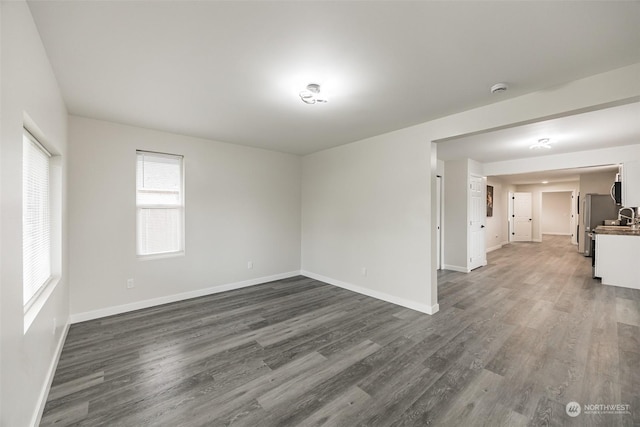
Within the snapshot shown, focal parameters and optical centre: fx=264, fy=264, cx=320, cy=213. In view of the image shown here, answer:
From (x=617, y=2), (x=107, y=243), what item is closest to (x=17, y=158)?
(x=107, y=243)

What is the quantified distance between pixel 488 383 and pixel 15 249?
3.29 metres

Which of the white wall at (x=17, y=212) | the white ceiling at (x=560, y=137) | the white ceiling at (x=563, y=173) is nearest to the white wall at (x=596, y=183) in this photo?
the white ceiling at (x=563, y=173)

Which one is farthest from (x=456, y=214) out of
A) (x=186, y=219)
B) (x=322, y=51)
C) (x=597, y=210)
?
(x=186, y=219)

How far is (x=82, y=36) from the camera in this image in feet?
5.92

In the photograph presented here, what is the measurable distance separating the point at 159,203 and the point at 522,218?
13.0m

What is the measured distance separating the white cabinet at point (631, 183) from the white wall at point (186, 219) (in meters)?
5.90

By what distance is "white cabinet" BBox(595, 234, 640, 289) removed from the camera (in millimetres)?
4742

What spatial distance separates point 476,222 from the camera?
20.7 ft

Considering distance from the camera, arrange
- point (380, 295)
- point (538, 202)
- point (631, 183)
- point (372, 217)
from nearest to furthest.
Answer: point (380, 295)
point (372, 217)
point (631, 183)
point (538, 202)

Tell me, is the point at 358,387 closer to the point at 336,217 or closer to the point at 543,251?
the point at 336,217

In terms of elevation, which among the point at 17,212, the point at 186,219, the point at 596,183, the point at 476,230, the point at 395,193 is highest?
the point at 596,183

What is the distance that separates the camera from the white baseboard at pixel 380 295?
3.61 meters

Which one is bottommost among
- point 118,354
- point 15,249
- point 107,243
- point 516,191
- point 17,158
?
point 118,354

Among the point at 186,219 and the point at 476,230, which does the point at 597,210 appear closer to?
the point at 476,230
